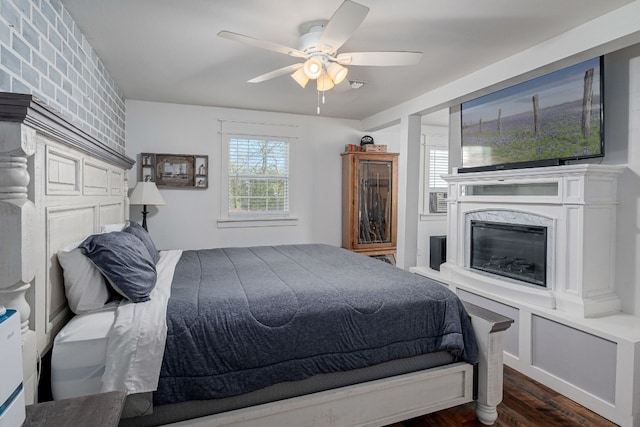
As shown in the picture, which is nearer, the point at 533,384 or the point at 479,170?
the point at 533,384

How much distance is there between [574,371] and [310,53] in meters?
2.64

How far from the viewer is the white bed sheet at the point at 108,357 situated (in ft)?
4.48

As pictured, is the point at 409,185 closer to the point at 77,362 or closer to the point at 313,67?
the point at 313,67

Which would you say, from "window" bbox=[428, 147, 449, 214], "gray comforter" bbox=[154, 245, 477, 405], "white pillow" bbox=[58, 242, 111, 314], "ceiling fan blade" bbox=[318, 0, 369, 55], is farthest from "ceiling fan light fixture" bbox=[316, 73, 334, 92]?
"window" bbox=[428, 147, 449, 214]

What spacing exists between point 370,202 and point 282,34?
2805 millimetres

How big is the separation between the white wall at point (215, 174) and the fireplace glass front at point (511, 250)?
2123 mm

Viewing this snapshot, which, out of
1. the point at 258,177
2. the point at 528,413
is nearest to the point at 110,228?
the point at 258,177

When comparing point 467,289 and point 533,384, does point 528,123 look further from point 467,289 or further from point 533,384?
point 533,384

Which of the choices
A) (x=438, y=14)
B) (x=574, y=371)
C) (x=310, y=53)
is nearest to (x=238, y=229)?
(x=310, y=53)

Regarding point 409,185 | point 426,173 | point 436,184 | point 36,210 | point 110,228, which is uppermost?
point 426,173

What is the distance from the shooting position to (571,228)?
2.39m

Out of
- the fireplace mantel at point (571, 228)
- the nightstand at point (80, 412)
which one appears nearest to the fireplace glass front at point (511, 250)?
the fireplace mantel at point (571, 228)

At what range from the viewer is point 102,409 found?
102cm

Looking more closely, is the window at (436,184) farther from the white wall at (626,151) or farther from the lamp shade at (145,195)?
the lamp shade at (145,195)
